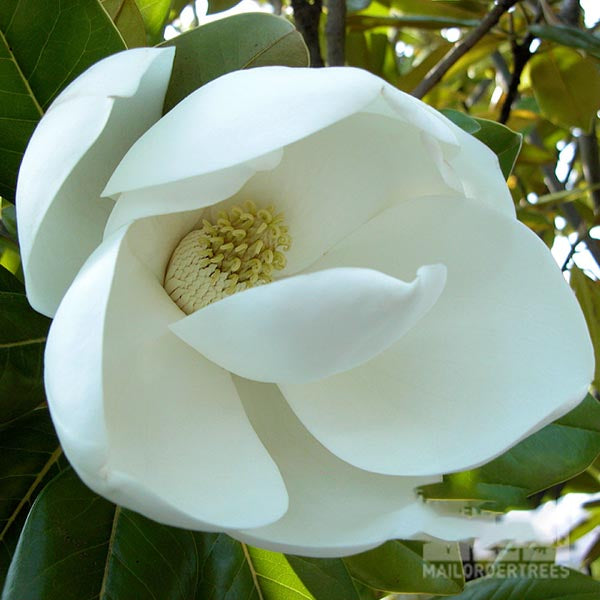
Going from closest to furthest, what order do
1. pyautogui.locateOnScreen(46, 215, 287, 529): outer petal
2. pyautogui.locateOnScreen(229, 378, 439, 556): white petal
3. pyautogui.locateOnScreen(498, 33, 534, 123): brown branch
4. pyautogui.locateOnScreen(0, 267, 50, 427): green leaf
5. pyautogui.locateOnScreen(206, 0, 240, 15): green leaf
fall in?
pyautogui.locateOnScreen(46, 215, 287, 529): outer petal
pyautogui.locateOnScreen(229, 378, 439, 556): white petal
pyautogui.locateOnScreen(0, 267, 50, 427): green leaf
pyautogui.locateOnScreen(206, 0, 240, 15): green leaf
pyautogui.locateOnScreen(498, 33, 534, 123): brown branch

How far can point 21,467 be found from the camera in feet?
2.83

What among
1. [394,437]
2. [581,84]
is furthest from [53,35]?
[581,84]

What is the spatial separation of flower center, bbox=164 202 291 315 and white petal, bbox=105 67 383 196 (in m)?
0.19

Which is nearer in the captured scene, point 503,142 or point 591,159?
point 503,142

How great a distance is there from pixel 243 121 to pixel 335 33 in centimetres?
95

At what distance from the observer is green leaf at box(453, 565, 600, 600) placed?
1326 mm

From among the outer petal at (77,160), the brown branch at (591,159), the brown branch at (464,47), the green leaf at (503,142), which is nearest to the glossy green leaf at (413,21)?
the brown branch at (464,47)

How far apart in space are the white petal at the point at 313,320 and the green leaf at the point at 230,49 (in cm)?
29

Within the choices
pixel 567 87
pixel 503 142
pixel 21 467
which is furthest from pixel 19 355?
pixel 567 87

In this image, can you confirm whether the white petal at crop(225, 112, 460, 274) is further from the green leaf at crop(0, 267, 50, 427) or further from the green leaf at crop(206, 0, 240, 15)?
the green leaf at crop(206, 0, 240, 15)

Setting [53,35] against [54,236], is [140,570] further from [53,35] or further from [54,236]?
[53,35]

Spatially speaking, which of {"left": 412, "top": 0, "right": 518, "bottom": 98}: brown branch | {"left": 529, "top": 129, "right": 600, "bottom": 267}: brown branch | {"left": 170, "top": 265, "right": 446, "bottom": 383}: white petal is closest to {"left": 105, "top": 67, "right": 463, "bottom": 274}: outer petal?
{"left": 170, "top": 265, "right": 446, "bottom": 383}: white petal

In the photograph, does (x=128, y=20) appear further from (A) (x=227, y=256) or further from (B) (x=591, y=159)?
(B) (x=591, y=159)

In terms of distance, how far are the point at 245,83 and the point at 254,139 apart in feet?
0.21
